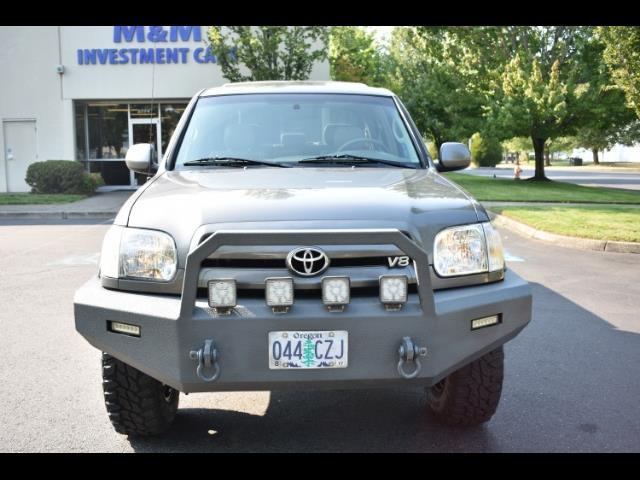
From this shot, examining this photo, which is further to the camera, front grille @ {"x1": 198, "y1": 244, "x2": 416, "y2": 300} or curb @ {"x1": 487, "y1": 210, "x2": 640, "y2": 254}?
curb @ {"x1": 487, "y1": 210, "x2": 640, "y2": 254}

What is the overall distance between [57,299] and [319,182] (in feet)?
14.3

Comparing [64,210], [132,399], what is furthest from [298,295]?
[64,210]

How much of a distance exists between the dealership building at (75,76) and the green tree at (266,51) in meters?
1.36

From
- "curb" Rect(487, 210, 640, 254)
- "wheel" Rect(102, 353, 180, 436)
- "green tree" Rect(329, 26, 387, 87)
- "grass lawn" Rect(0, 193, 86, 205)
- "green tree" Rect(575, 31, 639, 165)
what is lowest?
"grass lawn" Rect(0, 193, 86, 205)

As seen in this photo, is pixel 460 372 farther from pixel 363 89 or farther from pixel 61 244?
pixel 61 244

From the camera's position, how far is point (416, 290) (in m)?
2.83

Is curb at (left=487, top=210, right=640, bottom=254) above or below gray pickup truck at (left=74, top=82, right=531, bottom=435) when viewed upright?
below

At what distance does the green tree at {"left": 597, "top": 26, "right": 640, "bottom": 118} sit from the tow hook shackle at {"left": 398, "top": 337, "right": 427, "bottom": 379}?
14949 millimetres

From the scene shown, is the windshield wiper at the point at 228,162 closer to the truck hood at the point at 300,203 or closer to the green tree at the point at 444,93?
the truck hood at the point at 300,203

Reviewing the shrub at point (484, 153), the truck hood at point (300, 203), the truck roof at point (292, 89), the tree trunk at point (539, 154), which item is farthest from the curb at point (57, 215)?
the shrub at point (484, 153)

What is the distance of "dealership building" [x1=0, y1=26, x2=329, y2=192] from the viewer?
75.2 ft

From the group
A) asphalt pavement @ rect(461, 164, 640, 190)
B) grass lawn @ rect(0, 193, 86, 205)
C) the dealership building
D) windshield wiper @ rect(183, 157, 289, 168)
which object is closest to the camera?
windshield wiper @ rect(183, 157, 289, 168)

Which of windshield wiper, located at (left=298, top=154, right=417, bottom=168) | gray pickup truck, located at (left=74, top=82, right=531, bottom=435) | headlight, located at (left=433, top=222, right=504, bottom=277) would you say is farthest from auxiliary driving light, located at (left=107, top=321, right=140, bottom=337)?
windshield wiper, located at (left=298, top=154, right=417, bottom=168)

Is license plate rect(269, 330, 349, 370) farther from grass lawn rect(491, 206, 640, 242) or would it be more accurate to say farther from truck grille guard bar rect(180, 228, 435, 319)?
grass lawn rect(491, 206, 640, 242)
